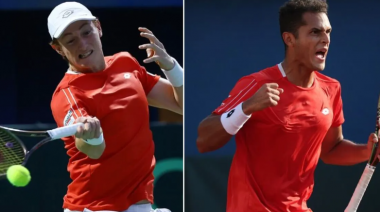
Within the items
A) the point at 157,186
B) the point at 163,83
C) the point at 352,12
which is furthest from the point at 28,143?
the point at 352,12

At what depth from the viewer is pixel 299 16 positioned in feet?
13.4

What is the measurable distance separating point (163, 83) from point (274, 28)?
1.52m

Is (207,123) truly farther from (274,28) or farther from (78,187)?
(274,28)

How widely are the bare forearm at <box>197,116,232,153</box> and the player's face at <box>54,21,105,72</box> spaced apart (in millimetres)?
677

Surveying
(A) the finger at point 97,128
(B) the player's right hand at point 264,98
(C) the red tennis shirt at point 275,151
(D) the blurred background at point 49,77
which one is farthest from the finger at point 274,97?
(D) the blurred background at point 49,77

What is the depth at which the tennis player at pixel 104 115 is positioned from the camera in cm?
409

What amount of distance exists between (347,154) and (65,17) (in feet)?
5.26

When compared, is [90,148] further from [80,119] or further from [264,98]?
[264,98]

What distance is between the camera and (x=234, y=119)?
3.72m

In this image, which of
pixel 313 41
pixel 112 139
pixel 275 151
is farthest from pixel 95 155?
pixel 313 41

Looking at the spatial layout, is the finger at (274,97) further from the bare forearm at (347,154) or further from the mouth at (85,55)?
the mouth at (85,55)

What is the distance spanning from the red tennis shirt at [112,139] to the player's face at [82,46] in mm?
51

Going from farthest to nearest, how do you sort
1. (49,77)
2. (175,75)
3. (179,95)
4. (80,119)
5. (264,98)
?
(49,77) < (179,95) < (175,75) < (80,119) < (264,98)

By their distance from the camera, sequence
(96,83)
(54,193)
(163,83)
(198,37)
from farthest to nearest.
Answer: (54,193), (198,37), (163,83), (96,83)
